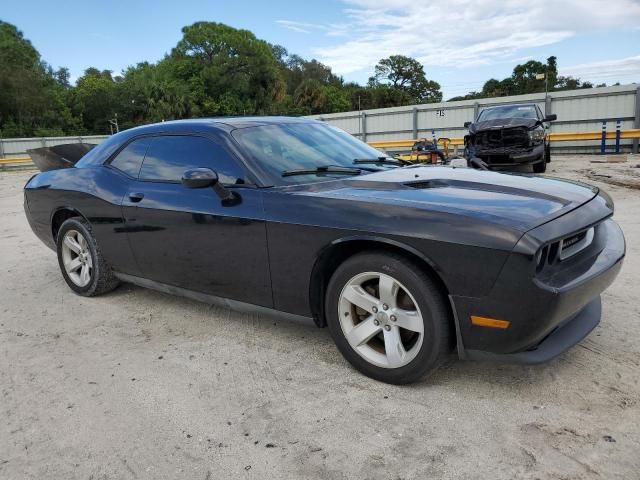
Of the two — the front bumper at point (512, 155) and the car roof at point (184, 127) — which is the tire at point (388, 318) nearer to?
the car roof at point (184, 127)

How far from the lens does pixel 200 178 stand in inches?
122

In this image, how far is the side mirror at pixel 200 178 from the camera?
3109 millimetres

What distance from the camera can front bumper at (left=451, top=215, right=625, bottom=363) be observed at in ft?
7.53

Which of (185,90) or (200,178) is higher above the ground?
(185,90)

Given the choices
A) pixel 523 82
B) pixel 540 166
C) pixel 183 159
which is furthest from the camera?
pixel 523 82

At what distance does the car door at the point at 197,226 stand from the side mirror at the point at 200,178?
0.15 m

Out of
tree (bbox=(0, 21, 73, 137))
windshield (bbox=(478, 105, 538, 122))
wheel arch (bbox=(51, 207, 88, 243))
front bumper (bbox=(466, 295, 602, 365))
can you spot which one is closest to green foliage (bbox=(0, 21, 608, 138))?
tree (bbox=(0, 21, 73, 137))

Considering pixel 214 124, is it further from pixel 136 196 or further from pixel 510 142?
pixel 510 142

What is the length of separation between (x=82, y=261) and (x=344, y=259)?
2.77 metres

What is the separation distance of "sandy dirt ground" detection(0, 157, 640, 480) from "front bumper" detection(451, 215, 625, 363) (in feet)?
0.97

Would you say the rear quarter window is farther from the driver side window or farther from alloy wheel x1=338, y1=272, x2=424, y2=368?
alloy wheel x1=338, y1=272, x2=424, y2=368

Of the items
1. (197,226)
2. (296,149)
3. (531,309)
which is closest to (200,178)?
(197,226)

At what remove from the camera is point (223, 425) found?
8.23 ft

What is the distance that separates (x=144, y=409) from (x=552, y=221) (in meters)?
2.25
